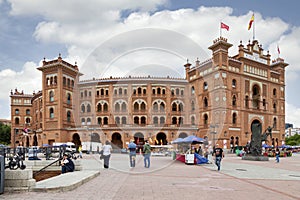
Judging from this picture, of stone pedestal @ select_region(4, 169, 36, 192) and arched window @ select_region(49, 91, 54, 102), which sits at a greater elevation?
arched window @ select_region(49, 91, 54, 102)

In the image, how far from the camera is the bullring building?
5138 cm

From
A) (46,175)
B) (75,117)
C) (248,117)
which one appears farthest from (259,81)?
(46,175)

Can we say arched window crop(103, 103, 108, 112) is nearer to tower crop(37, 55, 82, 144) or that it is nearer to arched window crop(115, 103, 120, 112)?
arched window crop(115, 103, 120, 112)

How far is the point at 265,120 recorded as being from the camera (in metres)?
57.0

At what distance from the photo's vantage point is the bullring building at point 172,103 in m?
51.4

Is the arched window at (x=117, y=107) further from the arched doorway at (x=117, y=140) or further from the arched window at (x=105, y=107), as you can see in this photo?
the arched doorway at (x=117, y=140)

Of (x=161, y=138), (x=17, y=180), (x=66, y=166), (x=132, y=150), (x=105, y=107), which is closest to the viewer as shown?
(x=17, y=180)

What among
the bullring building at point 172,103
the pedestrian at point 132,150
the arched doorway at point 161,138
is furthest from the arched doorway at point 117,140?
the pedestrian at point 132,150

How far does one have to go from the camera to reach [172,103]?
60312 mm

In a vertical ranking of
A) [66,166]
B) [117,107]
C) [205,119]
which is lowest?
[66,166]

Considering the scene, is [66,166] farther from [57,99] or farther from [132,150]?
[57,99]

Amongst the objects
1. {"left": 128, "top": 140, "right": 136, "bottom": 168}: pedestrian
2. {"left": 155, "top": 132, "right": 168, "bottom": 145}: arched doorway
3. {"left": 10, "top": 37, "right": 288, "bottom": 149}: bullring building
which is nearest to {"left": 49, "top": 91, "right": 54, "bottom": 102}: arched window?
{"left": 10, "top": 37, "right": 288, "bottom": 149}: bullring building

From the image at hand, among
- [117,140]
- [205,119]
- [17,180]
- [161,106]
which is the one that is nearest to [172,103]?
[161,106]

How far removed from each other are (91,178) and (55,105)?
46.0 m
